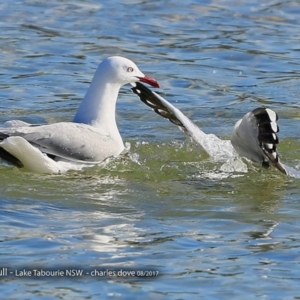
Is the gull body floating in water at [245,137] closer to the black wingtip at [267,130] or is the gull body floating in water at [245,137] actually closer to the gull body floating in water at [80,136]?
the black wingtip at [267,130]

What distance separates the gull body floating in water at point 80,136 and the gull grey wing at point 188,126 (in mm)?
131

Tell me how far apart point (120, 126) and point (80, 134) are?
2.10m

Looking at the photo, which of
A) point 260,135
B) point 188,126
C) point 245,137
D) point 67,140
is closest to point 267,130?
point 260,135

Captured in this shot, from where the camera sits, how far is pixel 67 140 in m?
9.34

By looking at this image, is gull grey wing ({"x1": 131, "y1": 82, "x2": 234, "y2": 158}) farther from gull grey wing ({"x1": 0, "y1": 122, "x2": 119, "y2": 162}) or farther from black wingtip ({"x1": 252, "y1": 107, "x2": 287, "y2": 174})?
black wingtip ({"x1": 252, "y1": 107, "x2": 287, "y2": 174})

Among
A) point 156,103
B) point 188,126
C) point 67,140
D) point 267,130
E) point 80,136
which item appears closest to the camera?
point 267,130

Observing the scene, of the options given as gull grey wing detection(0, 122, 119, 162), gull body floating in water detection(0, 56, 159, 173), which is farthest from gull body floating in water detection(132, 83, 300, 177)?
gull grey wing detection(0, 122, 119, 162)

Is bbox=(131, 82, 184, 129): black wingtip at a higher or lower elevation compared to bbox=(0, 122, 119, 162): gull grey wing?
higher

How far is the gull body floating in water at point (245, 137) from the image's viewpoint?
8945mm

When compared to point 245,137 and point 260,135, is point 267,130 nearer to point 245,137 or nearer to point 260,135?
point 260,135

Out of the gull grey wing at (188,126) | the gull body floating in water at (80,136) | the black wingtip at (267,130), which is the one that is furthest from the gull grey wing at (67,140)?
the black wingtip at (267,130)

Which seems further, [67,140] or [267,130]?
[67,140]

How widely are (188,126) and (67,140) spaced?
43.3 inches

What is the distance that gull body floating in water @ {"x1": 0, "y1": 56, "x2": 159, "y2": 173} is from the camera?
8.99 meters
